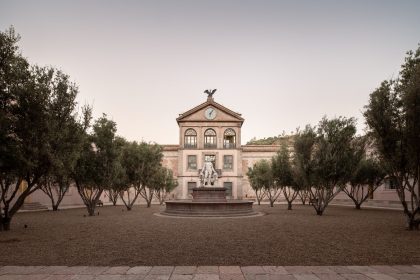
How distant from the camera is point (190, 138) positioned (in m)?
54.5

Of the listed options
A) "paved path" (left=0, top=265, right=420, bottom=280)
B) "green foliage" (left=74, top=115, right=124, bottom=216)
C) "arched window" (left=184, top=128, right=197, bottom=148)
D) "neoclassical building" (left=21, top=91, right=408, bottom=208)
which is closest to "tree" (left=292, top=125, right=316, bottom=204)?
"green foliage" (left=74, top=115, right=124, bottom=216)

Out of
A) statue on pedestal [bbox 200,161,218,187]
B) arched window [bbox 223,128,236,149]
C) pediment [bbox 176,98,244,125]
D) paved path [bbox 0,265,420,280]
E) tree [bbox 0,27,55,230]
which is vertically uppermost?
pediment [bbox 176,98,244,125]

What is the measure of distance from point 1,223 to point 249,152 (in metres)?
46.4

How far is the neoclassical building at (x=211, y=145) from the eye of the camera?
53500 millimetres

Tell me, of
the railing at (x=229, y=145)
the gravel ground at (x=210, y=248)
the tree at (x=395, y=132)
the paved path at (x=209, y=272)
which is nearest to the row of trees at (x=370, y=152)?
the tree at (x=395, y=132)

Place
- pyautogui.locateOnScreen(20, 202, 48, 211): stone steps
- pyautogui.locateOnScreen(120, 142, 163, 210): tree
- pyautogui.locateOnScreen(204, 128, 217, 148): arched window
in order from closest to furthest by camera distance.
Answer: pyautogui.locateOnScreen(20, 202, 48, 211): stone steps → pyautogui.locateOnScreen(120, 142, 163, 210): tree → pyautogui.locateOnScreen(204, 128, 217, 148): arched window

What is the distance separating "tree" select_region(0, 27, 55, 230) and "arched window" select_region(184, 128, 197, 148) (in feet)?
131

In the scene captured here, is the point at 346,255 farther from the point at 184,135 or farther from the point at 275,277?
the point at 184,135

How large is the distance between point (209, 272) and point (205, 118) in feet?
156

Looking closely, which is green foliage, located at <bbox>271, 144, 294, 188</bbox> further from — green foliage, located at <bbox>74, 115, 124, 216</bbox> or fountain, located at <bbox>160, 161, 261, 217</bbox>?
green foliage, located at <bbox>74, 115, 124, 216</bbox>

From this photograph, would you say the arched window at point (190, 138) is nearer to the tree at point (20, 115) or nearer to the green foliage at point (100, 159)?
the green foliage at point (100, 159)

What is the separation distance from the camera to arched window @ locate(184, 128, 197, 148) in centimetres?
5431

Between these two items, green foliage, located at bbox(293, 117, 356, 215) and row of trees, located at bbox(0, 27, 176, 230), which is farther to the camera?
green foliage, located at bbox(293, 117, 356, 215)

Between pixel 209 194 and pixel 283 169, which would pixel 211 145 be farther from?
pixel 209 194
